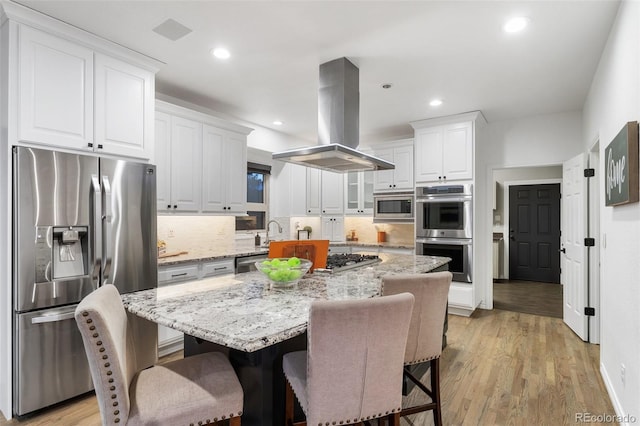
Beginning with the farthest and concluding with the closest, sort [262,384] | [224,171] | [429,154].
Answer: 1. [429,154]
2. [224,171]
3. [262,384]

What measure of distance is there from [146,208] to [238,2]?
1.73 meters

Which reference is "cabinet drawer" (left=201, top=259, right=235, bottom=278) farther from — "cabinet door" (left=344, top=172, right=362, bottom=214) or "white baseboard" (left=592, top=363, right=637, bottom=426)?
"white baseboard" (left=592, top=363, right=637, bottom=426)

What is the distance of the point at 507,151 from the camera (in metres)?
4.79

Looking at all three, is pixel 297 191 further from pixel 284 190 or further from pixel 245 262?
pixel 245 262

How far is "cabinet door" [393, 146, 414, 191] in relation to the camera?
5.06m

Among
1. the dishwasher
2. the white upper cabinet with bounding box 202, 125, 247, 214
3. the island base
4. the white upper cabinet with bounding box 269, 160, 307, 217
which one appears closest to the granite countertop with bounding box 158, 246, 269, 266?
the dishwasher

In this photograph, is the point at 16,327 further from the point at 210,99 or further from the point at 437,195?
the point at 437,195

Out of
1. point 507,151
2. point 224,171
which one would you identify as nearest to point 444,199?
point 507,151

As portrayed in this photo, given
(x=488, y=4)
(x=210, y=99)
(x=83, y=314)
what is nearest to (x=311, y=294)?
(x=83, y=314)

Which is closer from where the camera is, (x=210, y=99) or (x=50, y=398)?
(x=50, y=398)

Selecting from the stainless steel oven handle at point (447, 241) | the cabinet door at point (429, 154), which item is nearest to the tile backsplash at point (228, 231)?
the stainless steel oven handle at point (447, 241)

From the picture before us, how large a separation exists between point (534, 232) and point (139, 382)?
24.6 ft

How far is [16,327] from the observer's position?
2186 mm

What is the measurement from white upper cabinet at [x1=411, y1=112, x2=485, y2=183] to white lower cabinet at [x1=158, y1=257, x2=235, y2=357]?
298 cm
